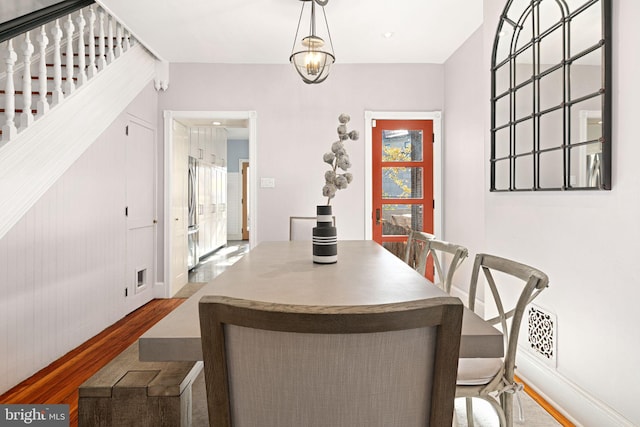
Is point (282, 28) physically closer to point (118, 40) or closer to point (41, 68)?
point (118, 40)

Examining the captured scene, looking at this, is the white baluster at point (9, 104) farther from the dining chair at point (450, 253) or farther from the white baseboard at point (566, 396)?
the white baseboard at point (566, 396)

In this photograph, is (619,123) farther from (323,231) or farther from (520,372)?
(520,372)

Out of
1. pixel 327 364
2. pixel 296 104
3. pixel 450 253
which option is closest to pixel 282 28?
pixel 296 104

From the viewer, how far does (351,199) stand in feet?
13.9

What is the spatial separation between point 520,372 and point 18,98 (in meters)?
3.81

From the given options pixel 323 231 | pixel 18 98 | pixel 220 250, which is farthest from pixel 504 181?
pixel 220 250

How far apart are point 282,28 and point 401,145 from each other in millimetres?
1830

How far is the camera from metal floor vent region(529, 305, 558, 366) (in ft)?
6.50

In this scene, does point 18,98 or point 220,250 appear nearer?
point 18,98

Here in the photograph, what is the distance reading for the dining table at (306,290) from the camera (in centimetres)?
85

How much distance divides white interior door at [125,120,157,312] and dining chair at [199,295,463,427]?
134 inches

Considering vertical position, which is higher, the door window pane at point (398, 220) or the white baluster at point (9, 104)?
the white baluster at point (9, 104)

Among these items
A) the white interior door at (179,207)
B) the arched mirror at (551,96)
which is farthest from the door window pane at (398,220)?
the white interior door at (179,207)

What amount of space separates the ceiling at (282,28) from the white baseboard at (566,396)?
2.69m
